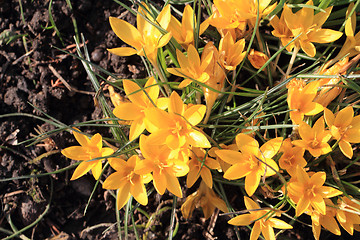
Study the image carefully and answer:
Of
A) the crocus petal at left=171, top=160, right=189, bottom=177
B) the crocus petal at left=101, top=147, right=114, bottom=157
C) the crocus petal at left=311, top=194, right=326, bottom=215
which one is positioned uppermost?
the crocus petal at left=101, top=147, right=114, bottom=157

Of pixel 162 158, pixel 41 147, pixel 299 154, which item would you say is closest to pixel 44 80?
pixel 41 147

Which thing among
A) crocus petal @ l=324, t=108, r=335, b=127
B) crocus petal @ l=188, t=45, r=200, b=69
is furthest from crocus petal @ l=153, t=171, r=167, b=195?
crocus petal @ l=324, t=108, r=335, b=127

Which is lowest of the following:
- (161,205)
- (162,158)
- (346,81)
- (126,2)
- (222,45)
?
(161,205)

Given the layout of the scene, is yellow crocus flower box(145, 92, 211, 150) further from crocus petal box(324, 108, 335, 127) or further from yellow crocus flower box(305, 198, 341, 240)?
yellow crocus flower box(305, 198, 341, 240)

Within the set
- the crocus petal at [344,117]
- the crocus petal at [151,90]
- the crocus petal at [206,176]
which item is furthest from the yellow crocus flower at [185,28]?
the crocus petal at [344,117]

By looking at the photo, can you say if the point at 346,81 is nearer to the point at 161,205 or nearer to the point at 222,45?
the point at 222,45

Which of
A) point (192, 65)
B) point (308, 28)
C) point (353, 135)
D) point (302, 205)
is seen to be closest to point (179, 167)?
point (192, 65)
